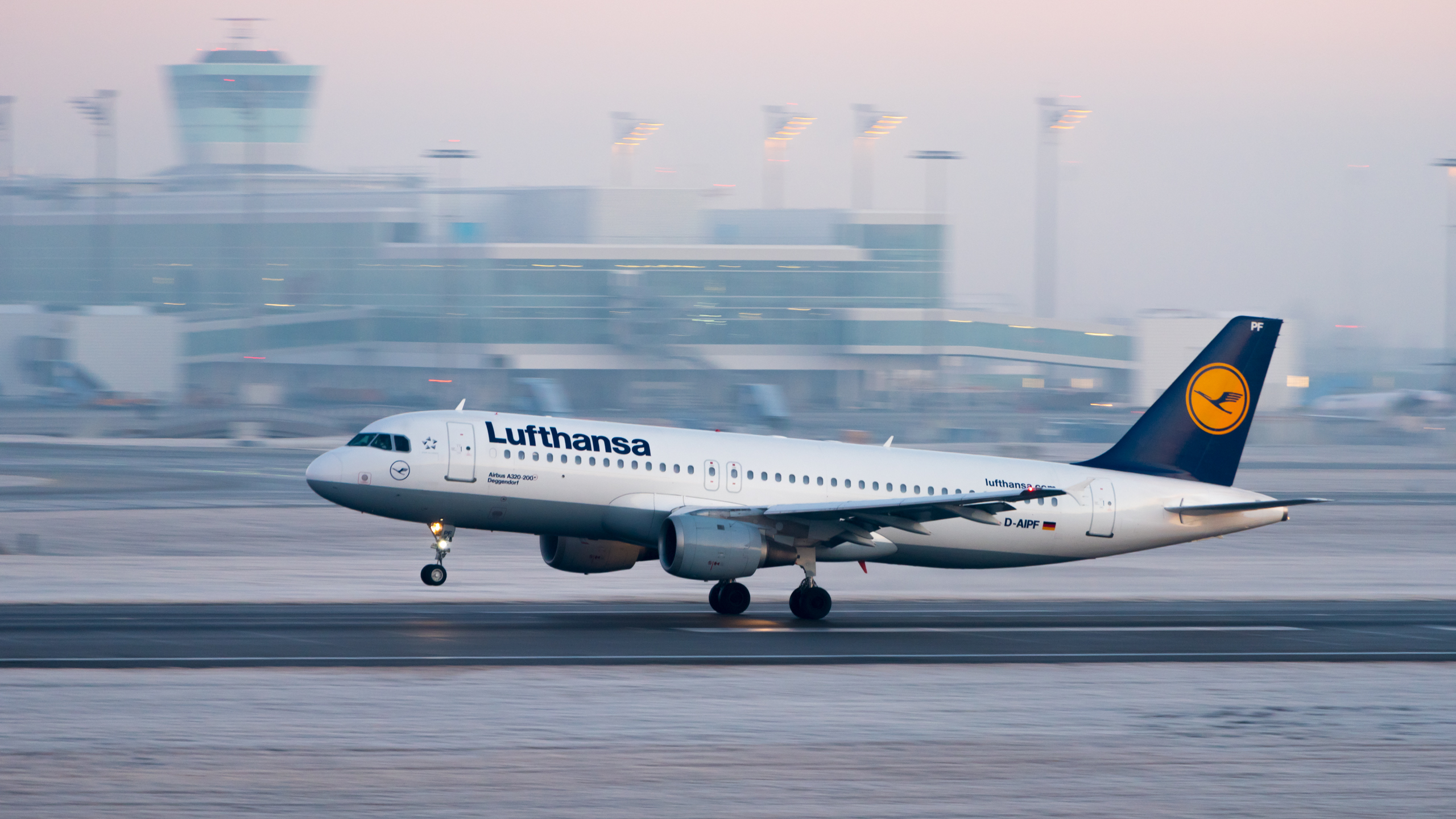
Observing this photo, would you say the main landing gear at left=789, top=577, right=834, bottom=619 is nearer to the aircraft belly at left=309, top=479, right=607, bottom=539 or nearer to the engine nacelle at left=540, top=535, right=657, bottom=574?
the engine nacelle at left=540, top=535, right=657, bottom=574

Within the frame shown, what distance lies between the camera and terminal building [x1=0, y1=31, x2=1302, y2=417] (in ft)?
514

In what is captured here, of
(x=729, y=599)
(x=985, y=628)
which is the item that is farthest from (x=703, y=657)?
(x=985, y=628)

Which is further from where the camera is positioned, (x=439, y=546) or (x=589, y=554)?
(x=589, y=554)

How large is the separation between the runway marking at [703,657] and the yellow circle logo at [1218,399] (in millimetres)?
10108

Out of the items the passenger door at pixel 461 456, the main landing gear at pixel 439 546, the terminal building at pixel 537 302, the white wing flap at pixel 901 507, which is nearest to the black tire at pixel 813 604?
the white wing flap at pixel 901 507

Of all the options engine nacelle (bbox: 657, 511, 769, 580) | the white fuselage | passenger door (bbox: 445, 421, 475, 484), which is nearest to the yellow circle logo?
the white fuselage

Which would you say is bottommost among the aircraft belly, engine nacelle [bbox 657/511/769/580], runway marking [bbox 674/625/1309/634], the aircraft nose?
runway marking [bbox 674/625/1309/634]

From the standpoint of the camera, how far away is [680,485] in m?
30.5

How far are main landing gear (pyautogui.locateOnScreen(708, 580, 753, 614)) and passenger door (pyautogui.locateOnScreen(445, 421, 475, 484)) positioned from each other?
5601mm

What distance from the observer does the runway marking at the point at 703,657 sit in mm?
21953

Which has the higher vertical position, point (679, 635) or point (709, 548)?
point (709, 548)

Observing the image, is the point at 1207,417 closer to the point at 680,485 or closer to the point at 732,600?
the point at 732,600

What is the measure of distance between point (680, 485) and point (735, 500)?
1.24 metres

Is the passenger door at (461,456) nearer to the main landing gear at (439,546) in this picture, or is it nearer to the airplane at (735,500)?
the airplane at (735,500)
